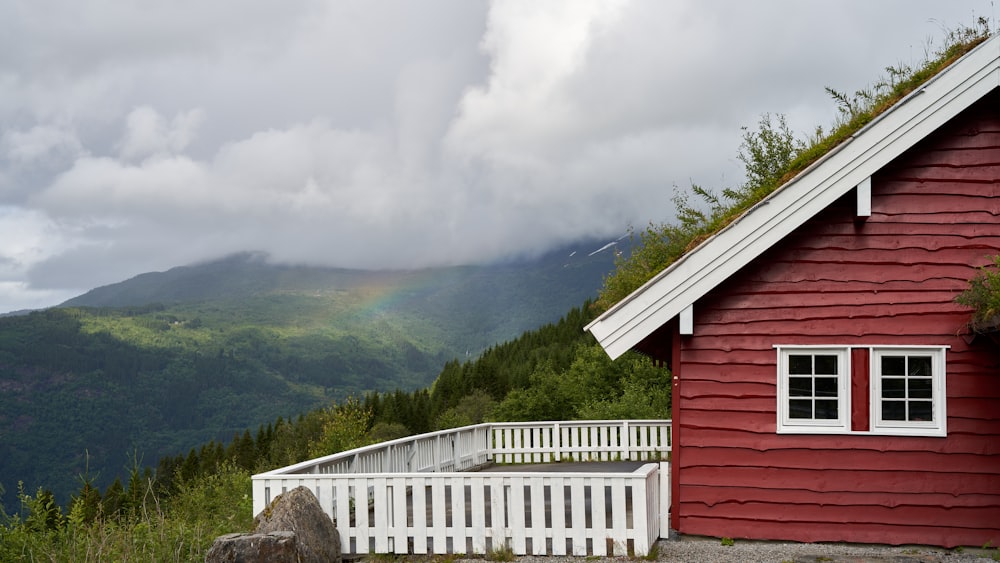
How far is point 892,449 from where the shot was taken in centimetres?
1030

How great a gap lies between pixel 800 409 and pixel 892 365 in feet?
3.78

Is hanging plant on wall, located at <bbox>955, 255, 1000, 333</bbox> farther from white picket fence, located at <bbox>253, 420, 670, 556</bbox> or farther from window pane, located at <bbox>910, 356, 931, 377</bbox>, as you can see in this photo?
white picket fence, located at <bbox>253, 420, 670, 556</bbox>

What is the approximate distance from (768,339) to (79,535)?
850 centimetres

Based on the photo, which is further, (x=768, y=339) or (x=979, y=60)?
(x=768, y=339)

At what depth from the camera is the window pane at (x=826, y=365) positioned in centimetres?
1050

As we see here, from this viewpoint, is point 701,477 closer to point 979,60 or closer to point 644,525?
point 644,525

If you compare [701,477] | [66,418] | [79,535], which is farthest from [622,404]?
[66,418]

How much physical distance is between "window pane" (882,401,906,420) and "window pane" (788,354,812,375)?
90 centimetres

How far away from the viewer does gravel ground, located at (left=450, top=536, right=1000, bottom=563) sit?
31.6ft

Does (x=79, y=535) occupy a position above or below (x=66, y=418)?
above

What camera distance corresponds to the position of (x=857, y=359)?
10.4 metres

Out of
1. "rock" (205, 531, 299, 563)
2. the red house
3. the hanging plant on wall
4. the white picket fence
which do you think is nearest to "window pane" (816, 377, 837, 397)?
the red house

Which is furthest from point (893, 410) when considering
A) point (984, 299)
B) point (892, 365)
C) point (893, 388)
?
point (984, 299)

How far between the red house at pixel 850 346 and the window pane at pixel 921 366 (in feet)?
0.08
